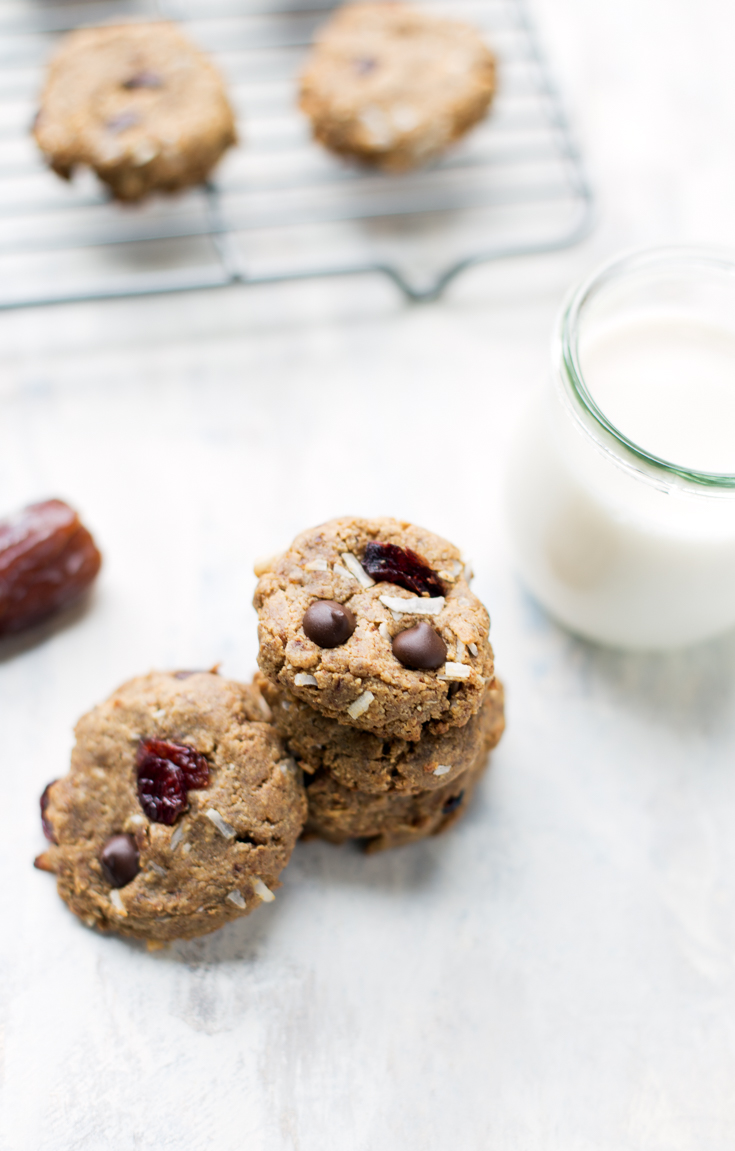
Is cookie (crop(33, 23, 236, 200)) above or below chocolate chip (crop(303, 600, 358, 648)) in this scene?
above

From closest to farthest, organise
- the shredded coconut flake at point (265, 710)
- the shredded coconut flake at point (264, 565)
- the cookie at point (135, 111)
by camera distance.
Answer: the shredded coconut flake at point (264, 565)
the shredded coconut flake at point (265, 710)
the cookie at point (135, 111)

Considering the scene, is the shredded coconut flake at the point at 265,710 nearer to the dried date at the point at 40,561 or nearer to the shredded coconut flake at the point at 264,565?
the shredded coconut flake at the point at 264,565


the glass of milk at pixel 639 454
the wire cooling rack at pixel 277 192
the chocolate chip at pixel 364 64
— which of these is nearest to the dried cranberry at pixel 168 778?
the glass of milk at pixel 639 454

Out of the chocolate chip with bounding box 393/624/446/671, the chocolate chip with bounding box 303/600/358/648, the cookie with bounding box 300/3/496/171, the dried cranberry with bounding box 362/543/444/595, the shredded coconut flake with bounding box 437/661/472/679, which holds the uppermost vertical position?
the cookie with bounding box 300/3/496/171

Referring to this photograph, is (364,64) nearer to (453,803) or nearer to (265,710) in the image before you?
(265,710)

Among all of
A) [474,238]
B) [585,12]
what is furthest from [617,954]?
[585,12]

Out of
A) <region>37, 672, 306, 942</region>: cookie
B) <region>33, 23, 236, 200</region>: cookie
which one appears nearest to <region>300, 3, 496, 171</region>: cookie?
<region>33, 23, 236, 200</region>: cookie

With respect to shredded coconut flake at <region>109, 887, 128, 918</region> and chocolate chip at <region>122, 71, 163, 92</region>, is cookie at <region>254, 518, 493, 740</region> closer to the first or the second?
shredded coconut flake at <region>109, 887, 128, 918</region>

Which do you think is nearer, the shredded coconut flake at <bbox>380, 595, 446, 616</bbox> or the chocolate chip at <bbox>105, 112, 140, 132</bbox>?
the shredded coconut flake at <bbox>380, 595, 446, 616</bbox>
